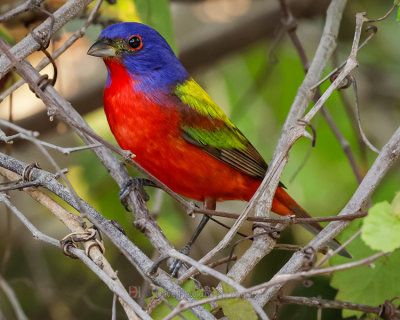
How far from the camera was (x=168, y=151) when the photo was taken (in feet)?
11.3

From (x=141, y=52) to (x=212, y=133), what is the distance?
2.03 ft

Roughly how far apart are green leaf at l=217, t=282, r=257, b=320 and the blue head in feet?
5.31

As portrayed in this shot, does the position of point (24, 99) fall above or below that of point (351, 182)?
above

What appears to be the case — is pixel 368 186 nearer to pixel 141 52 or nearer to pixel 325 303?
pixel 325 303

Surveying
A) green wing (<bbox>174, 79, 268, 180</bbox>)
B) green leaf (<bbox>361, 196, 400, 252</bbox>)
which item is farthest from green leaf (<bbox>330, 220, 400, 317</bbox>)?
green leaf (<bbox>361, 196, 400, 252</bbox>)

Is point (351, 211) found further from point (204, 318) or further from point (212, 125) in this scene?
point (212, 125)

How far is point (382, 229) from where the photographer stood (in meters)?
1.92

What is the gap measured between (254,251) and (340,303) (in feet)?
1.35

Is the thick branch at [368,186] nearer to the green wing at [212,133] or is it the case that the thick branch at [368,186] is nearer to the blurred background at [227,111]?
the green wing at [212,133]

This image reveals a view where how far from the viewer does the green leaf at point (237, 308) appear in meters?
2.24

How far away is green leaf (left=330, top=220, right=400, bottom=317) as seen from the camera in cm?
300

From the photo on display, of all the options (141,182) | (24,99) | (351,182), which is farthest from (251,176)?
(24,99)

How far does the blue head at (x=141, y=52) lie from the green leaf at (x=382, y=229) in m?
1.90

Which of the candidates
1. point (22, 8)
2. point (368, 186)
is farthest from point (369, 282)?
point (22, 8)
